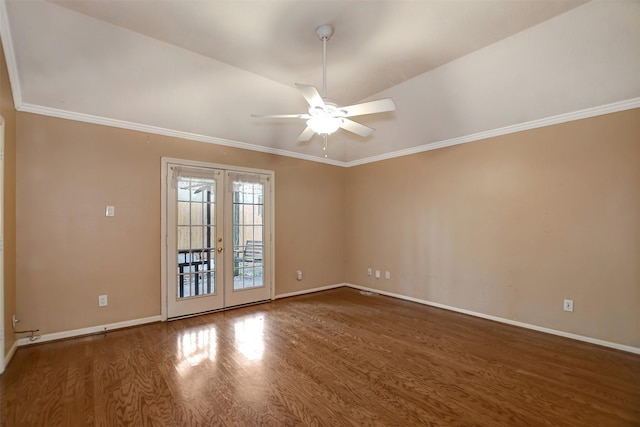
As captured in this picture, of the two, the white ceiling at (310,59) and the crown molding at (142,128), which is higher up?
the white ceiling at (310,59)

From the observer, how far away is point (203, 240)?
172 inches

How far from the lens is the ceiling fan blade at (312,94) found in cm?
228

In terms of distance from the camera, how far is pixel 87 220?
3.49 meters

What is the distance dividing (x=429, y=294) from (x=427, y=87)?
3108mm

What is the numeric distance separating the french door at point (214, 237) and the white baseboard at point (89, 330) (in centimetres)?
29

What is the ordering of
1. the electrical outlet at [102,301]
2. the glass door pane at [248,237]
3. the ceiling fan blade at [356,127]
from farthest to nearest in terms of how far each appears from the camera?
the glass door pane at [248,237]
the electrical outlet at [102,301]
the ceiling fan blade at [356,127]

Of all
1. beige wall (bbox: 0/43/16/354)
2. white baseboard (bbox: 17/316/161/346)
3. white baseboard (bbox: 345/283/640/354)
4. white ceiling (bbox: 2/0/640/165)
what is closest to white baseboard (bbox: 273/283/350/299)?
white baseboard (bbox: 345/283/640/354)

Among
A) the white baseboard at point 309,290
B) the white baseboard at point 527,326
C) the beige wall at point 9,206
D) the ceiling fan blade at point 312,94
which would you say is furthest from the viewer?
the white baseboard at point 309,290

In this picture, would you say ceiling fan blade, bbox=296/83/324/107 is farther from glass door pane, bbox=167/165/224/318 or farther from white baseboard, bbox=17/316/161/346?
white baseboard, bbox=17/316/161/346

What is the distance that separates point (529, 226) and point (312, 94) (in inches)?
128

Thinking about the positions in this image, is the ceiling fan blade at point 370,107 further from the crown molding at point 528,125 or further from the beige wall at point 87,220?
the beige wall at point 87,220

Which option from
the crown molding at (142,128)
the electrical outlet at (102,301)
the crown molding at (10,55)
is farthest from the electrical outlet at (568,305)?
the crown molding at (10,55)

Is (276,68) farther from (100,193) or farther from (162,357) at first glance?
(162,357)

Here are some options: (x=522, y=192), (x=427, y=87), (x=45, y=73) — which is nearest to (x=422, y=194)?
(x=522, y=192)
